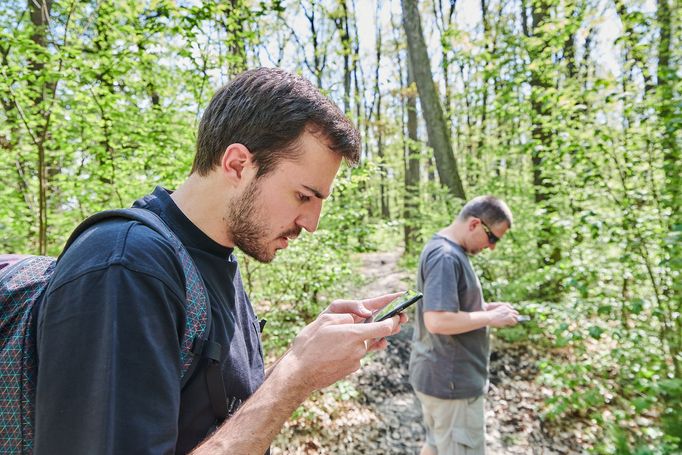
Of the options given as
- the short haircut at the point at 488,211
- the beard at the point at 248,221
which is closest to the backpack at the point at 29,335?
the beard at the point at 248,221

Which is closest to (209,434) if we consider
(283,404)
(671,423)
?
(283,404)

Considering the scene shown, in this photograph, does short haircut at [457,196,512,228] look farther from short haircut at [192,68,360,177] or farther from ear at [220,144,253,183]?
ear at [220,144,253,183]

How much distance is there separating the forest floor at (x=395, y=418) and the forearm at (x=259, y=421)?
3208 mm

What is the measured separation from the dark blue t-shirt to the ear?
379 mm

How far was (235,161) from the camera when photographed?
4.10 feet

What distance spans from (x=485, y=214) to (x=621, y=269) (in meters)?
1.89

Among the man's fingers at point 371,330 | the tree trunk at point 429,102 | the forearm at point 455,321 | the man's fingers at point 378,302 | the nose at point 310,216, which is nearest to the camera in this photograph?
the man's fingers at point 371,330

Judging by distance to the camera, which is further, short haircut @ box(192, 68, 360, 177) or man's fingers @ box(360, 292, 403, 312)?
man's fingers @ box(360, 292, 403, 312)

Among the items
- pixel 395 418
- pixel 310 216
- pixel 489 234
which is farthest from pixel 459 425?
pixel 310 216

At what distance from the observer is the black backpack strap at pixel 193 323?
0.94 m

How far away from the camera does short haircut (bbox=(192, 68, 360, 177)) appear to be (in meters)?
1.27

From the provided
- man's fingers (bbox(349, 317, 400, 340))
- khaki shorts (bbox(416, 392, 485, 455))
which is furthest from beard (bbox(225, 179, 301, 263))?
khaki shorts (bbox(416, 392, 485, 455))

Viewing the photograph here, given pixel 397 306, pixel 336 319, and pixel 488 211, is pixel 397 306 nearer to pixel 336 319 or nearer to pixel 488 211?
pixel 336 319

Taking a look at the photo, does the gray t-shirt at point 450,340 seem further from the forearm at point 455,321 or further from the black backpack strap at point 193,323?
the black backpack strap at point 193,323
